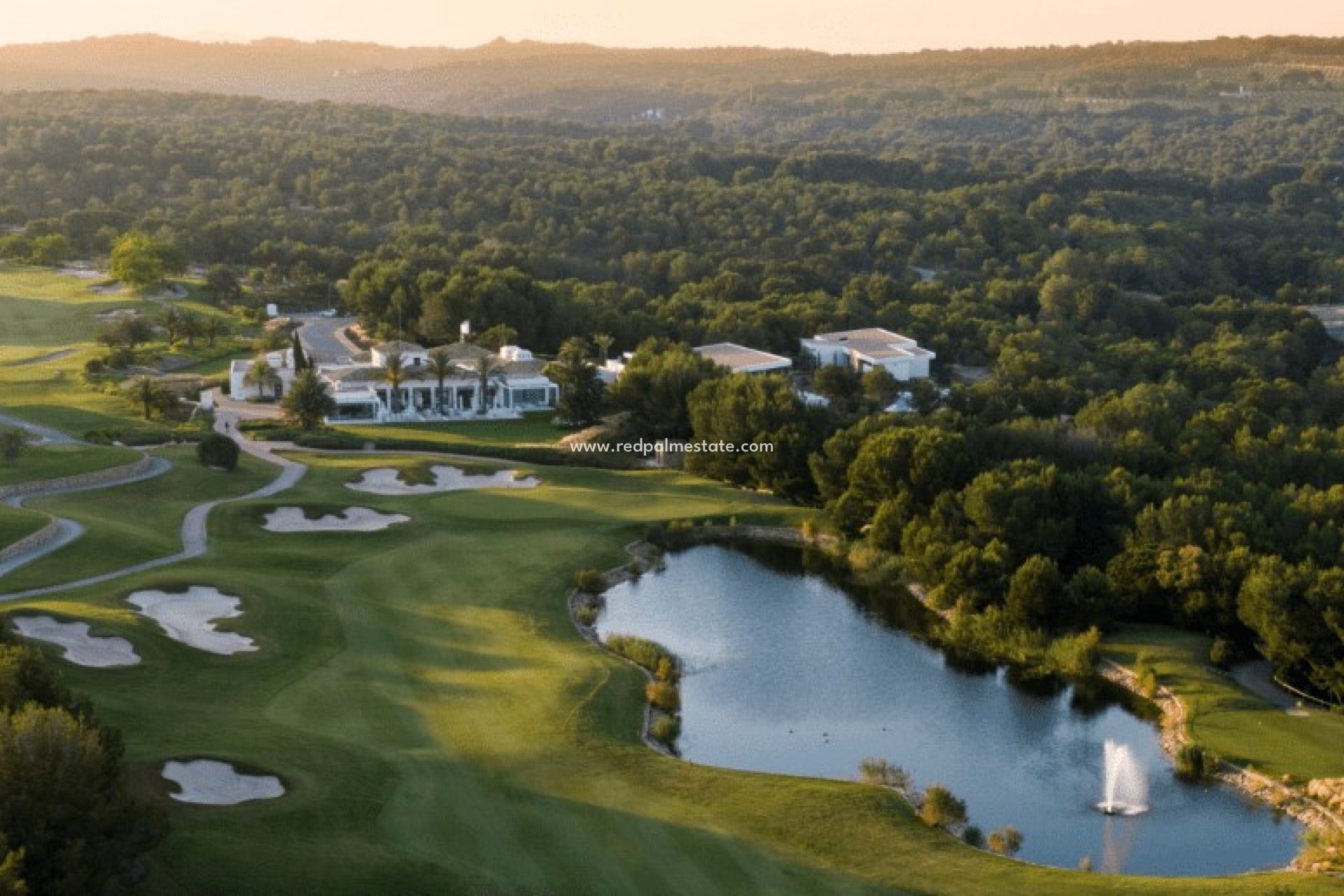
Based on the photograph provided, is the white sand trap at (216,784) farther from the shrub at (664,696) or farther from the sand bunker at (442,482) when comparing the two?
the sand bunker at (442,482)

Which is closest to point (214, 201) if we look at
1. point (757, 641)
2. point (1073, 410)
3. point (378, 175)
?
point (378, 175)

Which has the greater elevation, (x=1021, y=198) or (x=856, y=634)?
(x=1021, y=198)

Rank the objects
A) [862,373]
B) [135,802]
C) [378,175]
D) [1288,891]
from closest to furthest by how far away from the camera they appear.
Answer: [135,802] < [1288,891] < [862,373] < [378,175]

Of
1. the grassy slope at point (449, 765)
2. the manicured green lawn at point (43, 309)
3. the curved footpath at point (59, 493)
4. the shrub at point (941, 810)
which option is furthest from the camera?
the manicured green lawn at point (43, 309)

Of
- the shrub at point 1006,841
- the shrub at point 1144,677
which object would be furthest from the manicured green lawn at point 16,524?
the shrub at point 1144,677

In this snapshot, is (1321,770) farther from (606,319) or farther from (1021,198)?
(1021,198)

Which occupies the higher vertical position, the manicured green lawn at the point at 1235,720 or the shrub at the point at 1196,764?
the manicured green lawn at the point at 1235,720

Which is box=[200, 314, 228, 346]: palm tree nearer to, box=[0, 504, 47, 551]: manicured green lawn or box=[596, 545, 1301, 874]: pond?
box=[0, 504, 47, 551]: manicured green lawn
